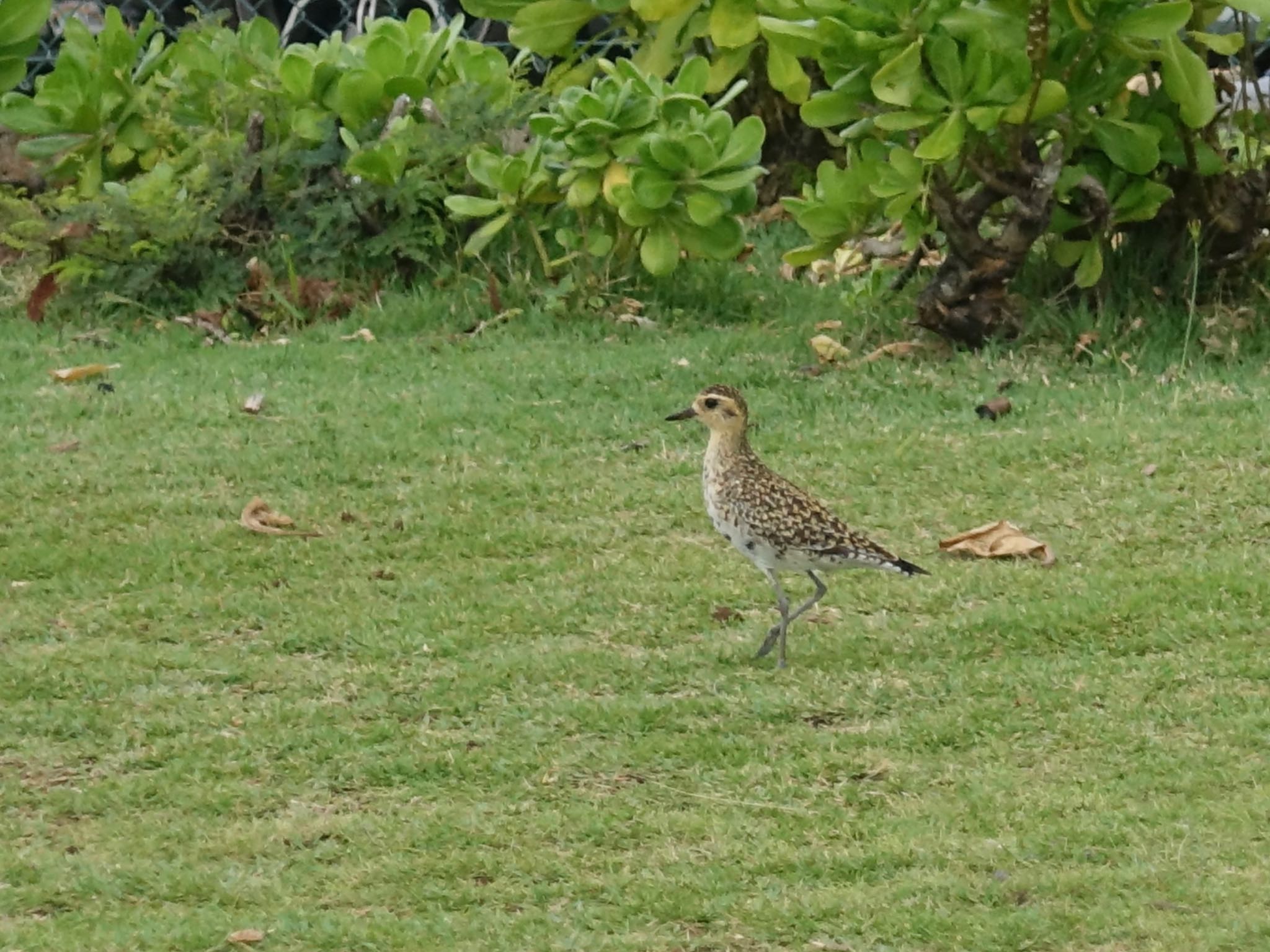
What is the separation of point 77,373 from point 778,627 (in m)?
4.19

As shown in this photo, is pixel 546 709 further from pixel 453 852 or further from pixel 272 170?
pixel 272 170

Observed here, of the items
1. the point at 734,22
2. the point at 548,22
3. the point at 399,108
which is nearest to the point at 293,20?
the point at 399,108

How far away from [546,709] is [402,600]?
1087 mm

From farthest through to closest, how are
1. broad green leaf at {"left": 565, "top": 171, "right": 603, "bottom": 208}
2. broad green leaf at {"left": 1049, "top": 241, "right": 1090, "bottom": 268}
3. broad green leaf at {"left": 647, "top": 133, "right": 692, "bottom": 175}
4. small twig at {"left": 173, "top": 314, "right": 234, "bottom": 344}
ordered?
small twig at {"left": 173, "top": 314, "right": 234, "bottom": 344} < broad green leaf at {"left": 565, "top": 171, "right": 603, "bottom": 208} < broad green leaf at {"left": 647, "top": 133, "right": 692, "bottom": 175} < broad green leaf at {"left": 1049, "top": 241, "right": 1090, "bottom": 268}

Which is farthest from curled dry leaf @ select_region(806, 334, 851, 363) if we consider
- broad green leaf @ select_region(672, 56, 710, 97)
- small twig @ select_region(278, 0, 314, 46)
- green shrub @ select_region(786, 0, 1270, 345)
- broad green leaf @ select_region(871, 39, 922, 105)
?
small twig @ select_region(278, 0, 314, 46)

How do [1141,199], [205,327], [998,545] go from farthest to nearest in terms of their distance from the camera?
[205,327] → [1141,199] → [998,545]

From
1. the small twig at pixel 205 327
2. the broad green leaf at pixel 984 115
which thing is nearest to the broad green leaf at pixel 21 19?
the small twig at pixel 205 327

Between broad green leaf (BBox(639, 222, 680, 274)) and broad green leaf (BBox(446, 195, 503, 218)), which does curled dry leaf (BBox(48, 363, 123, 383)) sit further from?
broad green leaf (BBox(639, 222, 680, 274))

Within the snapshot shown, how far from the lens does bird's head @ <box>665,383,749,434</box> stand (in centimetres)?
678

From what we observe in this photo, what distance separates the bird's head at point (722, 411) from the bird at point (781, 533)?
Result: 0.59 feet

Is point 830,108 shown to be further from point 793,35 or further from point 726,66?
point 726,66

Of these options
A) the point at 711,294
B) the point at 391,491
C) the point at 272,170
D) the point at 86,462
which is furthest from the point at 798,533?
the point at 272,170

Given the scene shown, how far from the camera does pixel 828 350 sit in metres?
9.05

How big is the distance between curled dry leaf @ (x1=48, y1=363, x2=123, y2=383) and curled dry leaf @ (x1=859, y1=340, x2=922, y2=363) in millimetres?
3308
